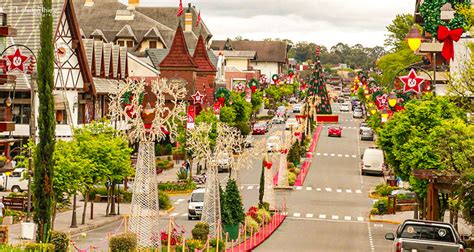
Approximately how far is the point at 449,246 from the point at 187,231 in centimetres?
2007

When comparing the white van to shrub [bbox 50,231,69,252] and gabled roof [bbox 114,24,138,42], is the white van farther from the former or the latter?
shrub [bbox 50,231,69,252]

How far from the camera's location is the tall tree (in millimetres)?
31141

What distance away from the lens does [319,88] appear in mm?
143250

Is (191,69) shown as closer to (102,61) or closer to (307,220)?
(102,61)

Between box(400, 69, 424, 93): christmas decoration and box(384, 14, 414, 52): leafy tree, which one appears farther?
box(384, 14, 414, 52): leafy tree

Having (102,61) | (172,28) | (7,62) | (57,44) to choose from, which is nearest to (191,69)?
(102,61)

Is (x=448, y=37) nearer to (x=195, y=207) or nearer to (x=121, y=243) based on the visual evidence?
(x=121, y=243)

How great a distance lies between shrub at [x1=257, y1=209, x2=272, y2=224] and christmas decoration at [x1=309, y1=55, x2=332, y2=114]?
90.8 m

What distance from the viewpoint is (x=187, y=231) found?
47.3m

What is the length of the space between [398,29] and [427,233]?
123m

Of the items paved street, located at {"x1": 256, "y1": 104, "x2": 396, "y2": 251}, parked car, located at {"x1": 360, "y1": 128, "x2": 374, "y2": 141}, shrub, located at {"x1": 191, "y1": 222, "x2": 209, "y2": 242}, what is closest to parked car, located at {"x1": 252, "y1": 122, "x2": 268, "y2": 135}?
paved street, located at {"x1": 256, "y1": 104, "x2": 396, "y2": 251}

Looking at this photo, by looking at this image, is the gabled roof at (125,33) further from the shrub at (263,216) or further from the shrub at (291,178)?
the shrub at (263,216)

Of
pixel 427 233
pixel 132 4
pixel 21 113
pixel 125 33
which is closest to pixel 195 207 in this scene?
pixel 427 233

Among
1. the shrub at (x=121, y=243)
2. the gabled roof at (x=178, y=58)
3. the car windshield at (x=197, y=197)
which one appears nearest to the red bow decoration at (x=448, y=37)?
the shrub at (x=121, y=243)
